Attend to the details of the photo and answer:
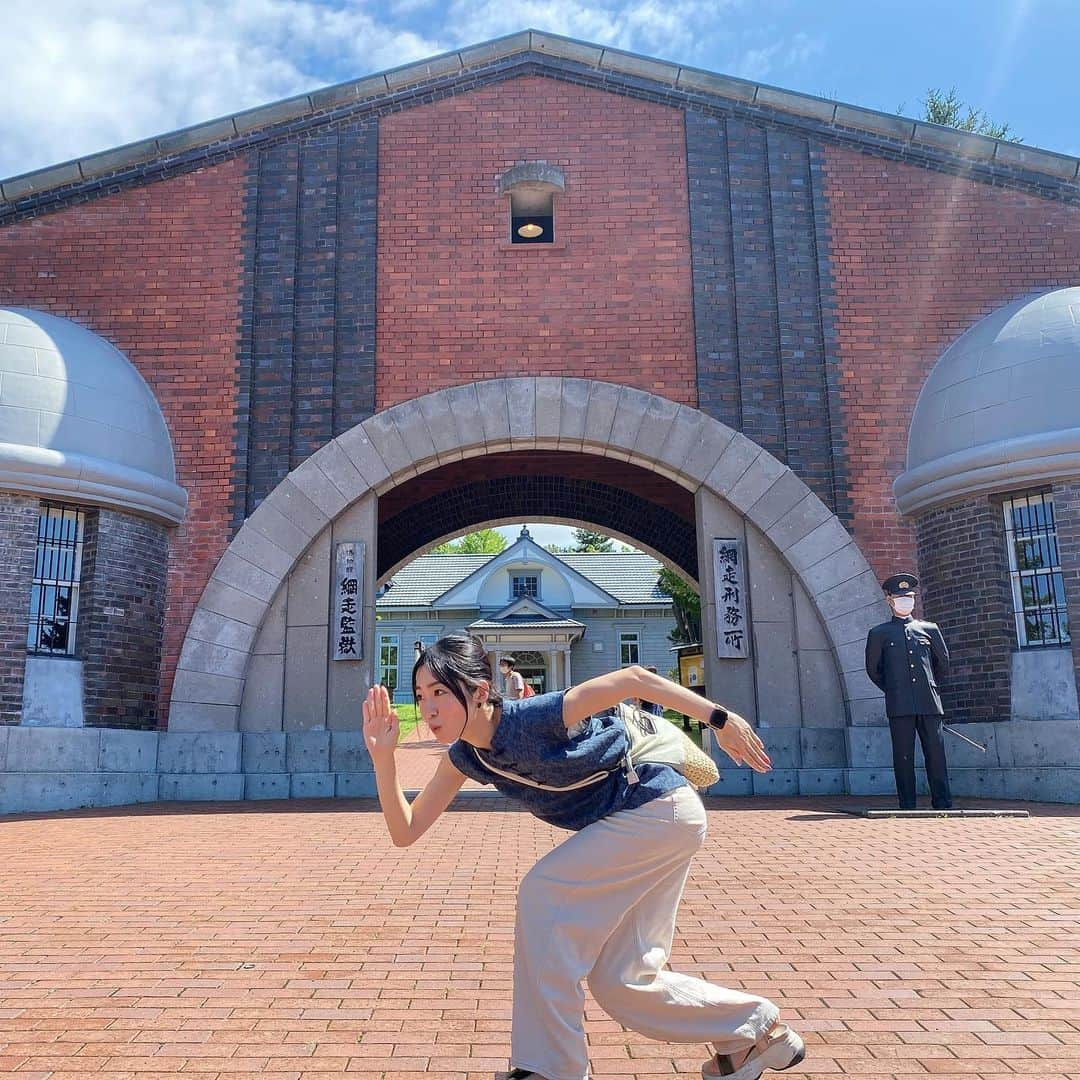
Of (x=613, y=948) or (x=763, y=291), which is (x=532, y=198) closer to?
(x=763, y=291)

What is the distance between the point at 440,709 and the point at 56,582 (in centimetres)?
846

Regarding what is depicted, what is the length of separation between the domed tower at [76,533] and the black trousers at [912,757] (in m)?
7.23

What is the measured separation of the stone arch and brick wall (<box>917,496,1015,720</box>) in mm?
682

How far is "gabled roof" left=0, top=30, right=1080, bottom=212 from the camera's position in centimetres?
1130

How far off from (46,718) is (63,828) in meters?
1.85

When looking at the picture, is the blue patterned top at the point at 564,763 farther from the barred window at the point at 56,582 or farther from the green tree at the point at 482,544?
the green tree at the point at 482,544

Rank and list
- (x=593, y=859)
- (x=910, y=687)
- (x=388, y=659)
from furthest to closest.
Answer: (x=388, y=659), (x=910, y=687), (x=593, y=859)

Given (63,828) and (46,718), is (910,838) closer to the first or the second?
(63,828)

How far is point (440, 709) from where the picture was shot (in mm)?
2520

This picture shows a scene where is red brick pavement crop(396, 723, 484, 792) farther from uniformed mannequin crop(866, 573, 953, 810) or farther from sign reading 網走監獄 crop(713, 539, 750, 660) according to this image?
uniformed mannequin crop(866, 573, 953, 810)

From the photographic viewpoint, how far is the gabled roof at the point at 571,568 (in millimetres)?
34938

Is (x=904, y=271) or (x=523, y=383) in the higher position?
(x=904, y=271)

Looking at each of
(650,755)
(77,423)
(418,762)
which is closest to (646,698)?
(650,755)

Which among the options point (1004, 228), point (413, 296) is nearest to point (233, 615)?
point (413, 296)
